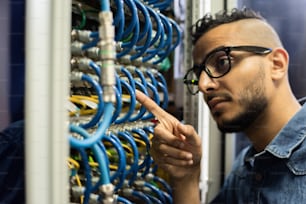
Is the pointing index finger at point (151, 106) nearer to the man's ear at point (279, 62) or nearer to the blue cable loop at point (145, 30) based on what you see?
the blue cable loop at point (145, 30)

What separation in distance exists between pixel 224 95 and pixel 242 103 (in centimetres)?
8

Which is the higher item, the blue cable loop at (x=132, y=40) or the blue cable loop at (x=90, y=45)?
the blue cable loop at (x=132, y=40)

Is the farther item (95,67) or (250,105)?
(250,105)

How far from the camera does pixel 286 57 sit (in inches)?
49.9

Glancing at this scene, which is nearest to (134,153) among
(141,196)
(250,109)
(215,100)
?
(141,196)

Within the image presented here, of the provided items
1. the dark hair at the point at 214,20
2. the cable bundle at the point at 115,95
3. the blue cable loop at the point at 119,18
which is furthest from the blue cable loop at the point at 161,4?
the blue cable loop at the point at 119,18

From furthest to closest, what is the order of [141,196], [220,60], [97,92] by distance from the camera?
[141,196]
[220,60]
[97,92]

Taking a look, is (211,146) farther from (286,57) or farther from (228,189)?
(286,57)

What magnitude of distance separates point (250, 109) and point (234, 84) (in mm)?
121

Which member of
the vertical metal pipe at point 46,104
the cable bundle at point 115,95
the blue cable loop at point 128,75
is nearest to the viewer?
the vertical metal pipe at point 46,104

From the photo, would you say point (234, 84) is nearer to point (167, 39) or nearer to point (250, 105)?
point (250, 105)

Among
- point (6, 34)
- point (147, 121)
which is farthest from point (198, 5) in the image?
point (6, 34)

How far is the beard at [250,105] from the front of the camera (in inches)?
48.6

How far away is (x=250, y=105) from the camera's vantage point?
4.11 feet
